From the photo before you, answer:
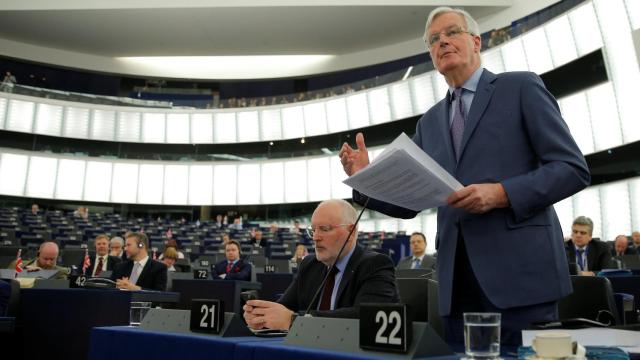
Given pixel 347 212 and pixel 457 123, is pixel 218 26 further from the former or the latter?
pixel 457 123

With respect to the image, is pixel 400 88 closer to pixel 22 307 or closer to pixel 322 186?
pixel 322 186

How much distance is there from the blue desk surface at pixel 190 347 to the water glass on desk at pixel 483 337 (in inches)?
2.5

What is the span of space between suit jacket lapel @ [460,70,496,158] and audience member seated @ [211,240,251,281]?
579cm

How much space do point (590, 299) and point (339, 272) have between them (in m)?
1.14

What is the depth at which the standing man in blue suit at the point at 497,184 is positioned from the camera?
1.51 meters

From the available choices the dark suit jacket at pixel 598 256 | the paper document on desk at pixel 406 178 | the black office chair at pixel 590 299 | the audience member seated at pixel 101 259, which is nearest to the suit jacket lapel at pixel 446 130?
the paper document on desk at pixel 406 178

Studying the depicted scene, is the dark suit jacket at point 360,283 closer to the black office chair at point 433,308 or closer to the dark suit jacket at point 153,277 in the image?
the black office chair at point 433,308

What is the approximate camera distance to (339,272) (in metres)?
2.64

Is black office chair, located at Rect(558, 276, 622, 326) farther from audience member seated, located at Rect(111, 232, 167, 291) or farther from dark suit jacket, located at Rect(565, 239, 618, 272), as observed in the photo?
audience member seated, located at Rect(111, 232, 167, 291)

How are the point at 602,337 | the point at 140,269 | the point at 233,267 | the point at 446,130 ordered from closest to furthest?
the point at 602,337
the point at 446,130
the point at 140,269
the point at 233,267

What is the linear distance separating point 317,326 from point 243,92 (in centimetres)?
2848

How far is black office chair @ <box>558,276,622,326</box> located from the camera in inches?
102

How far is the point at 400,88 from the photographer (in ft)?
73.7

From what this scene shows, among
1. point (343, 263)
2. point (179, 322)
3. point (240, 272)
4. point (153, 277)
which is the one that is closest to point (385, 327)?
point (179, 322)
